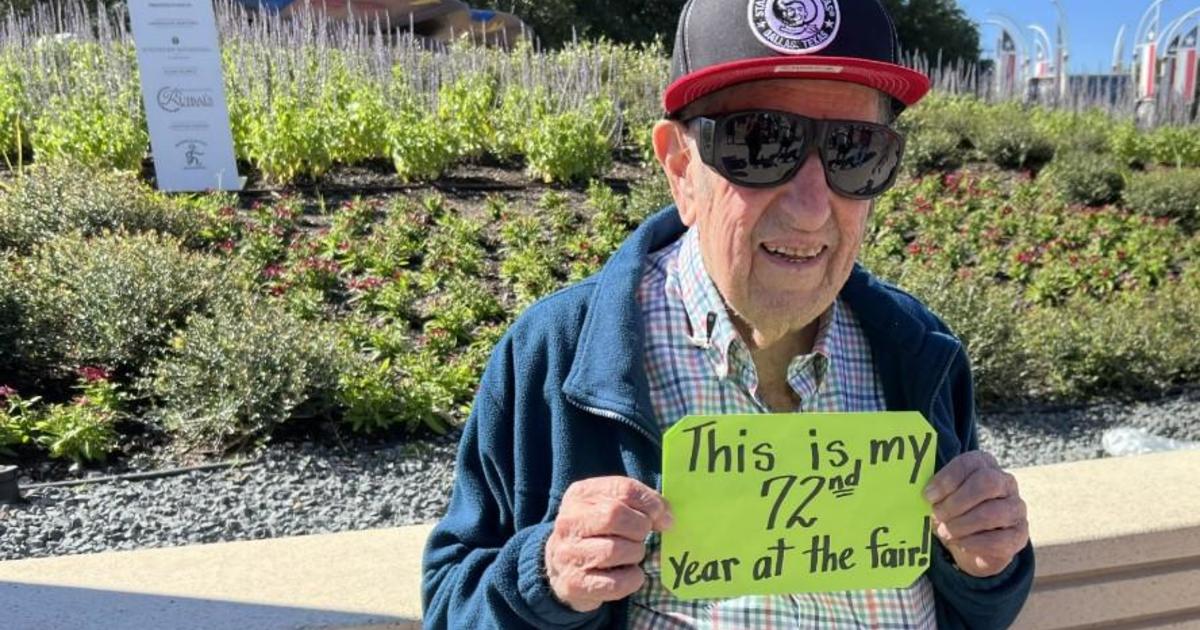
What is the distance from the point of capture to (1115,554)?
2316 mm

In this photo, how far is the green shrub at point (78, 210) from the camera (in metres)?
5.23

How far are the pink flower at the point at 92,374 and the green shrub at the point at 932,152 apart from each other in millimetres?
7475

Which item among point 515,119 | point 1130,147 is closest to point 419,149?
point 515,119

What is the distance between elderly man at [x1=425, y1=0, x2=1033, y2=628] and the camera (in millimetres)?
1438

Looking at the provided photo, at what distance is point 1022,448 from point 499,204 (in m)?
3.85

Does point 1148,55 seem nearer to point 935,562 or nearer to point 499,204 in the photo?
point 499,204

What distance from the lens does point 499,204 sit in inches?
266

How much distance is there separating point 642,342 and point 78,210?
474 centimetres

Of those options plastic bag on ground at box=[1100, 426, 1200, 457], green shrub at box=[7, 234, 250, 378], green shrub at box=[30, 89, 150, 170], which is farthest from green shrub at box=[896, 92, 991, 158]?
green shrub at box=[7, 234, 250, 378]

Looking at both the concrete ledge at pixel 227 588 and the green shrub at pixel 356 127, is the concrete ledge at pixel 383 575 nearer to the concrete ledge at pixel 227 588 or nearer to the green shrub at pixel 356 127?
the concrete ledge at pixel 227 588

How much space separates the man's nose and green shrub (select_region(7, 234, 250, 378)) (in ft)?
10.8

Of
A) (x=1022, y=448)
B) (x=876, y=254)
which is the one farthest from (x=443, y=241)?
(x=1022, y=448)

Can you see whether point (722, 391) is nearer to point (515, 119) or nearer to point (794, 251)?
point (794, 251)

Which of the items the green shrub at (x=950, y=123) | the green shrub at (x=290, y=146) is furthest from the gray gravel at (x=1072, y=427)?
the green shrub at (x=950, y=123)
